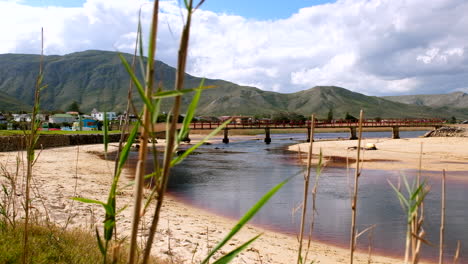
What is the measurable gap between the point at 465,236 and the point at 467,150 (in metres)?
27.2

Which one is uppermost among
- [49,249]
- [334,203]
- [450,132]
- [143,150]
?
[143,150]

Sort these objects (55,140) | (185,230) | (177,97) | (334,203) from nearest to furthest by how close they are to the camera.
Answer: (177,97)
(185,230)
(334,203)
(55,140)

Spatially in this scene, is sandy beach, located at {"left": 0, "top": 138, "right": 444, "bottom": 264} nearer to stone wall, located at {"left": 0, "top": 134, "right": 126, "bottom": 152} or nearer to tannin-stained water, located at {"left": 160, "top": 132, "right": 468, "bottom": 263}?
tannin-stained water, located at {"left": 160, "top": 132, "right": 468, "bottom": 263}

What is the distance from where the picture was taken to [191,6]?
92cm

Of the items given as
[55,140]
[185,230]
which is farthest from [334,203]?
[55,140]

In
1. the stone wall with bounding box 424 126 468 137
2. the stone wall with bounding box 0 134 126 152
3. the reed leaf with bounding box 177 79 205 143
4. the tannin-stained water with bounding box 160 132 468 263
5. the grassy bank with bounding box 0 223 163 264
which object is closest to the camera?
the reed leaf with bounding box 177 79 205 143

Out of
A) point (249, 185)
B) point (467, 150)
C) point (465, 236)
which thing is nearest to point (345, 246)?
Answer: point (465, 236)

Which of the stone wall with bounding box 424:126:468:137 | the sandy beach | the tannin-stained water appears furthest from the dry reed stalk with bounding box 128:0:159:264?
the stone wall with bounding box 424:126:468:137

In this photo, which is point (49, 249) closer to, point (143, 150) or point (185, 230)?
point (143, 150)

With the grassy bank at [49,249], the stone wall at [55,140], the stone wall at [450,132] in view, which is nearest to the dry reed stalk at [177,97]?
the grassy bank at [49,249]

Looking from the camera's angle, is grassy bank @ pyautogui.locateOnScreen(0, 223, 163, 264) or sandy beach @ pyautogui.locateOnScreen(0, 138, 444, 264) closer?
grassy bank @ pyautogui.locateOnScreen(0, 223, 163, 264)

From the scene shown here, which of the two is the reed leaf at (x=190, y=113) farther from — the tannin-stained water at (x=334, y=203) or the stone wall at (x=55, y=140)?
the stone wall at (x=55, y=140)

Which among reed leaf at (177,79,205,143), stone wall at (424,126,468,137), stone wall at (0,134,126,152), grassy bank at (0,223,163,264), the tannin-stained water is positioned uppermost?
reed leaf at (177,79,205,143)

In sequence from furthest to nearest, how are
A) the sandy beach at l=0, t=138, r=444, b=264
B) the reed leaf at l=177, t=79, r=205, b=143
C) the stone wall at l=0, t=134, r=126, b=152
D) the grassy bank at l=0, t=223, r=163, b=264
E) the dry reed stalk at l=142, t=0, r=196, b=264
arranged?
1. the stone wall at l=0, t=134, r=126, b=152
2. the sandy beach at l=0, t=138, r=444, b=264
3. the grassy bank at l=0, t=223, r=163, b=264
4. the reed leaf at l=177, t=79, r=205, b=143
5. the dry reed stalk at l=142, t=0, r=196, b=264
